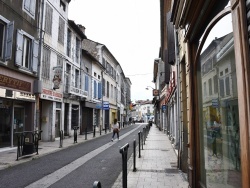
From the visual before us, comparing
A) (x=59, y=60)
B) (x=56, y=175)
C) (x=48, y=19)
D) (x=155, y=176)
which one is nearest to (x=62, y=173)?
(x=56, y=175)

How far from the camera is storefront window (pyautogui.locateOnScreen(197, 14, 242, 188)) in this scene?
284 cm

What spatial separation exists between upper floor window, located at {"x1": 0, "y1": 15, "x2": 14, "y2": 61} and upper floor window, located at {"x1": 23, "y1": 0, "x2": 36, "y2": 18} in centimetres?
198

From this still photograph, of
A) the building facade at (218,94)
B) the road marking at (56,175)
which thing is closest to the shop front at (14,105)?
the road marking at (56,175)

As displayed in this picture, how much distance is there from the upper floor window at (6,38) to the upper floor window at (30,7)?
198cm

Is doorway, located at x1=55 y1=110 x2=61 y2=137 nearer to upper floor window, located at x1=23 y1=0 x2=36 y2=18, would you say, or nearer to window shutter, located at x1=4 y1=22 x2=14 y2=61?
upper floor window, located at x1=23 y1=0 x2=36 y2=18

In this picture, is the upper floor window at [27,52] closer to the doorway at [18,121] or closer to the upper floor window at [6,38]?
the upper floor window at [6,38]

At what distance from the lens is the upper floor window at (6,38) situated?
38.2 ft

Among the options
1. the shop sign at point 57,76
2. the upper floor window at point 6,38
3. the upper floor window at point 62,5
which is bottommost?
the shop sign at point 57,76

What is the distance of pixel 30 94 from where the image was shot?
13945 mm

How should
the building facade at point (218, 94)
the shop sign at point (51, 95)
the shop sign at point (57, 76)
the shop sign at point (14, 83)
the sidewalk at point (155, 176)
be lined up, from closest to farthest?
1. the building facade at point (218, 94)
2. the sidewalk at point (155, 176)
3. the shop sign at point (14, 83)
4. the shop sign at point (51, 95)
5. the shop sign at point (57, 76)

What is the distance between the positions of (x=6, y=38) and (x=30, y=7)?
318 centimetres

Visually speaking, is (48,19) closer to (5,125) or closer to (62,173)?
(5,125)

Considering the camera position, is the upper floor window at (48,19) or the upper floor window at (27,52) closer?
the upper floor window at (27,52)

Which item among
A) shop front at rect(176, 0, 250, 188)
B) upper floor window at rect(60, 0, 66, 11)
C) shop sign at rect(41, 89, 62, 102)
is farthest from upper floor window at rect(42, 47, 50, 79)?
shop front at rect(176, 0, 250, 188)
